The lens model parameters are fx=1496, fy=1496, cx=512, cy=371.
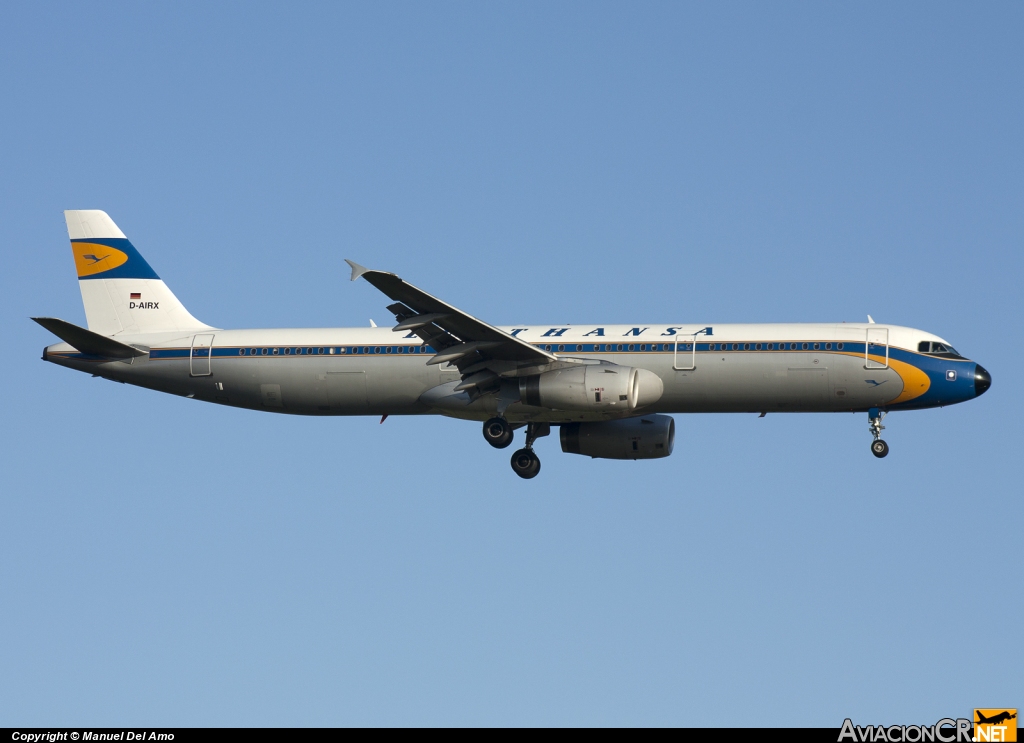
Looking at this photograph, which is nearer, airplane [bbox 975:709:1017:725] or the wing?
airplane [bbox 975:709:1017:725]

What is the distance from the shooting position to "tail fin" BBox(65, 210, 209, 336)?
51969 mm

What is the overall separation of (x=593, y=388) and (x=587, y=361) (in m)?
1.45

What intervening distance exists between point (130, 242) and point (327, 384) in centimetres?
1104

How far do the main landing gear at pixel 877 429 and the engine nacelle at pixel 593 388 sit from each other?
671 cm

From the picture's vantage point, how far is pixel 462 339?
46.0m

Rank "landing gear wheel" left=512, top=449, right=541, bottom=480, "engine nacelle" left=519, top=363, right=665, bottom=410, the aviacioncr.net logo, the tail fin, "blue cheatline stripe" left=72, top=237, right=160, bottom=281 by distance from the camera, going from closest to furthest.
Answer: the aviacioncr.net logo, "engine nacelle" left=519, top=363, right=665, bottom=410, "landing gear wheel" left=512, top=449, right=541, bottom=480, the tail fin, "blue cheatline stripe" left=72, top=237, right=160, bottom=281

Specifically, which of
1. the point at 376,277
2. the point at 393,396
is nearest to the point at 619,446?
the point at 393,396

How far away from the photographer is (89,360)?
164ft

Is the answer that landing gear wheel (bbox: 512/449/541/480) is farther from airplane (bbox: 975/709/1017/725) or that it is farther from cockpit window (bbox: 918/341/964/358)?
airplane (bbox: 975/709/1017/725)

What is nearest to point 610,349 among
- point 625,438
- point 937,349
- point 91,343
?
point 625,438

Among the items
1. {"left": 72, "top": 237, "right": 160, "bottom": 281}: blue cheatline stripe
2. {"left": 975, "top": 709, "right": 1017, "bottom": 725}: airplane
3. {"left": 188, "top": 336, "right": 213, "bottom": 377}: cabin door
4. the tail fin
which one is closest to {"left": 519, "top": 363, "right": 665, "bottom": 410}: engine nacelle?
{"left": 188, "top": 336, "right": 213, "bottom": 377}: cabin door

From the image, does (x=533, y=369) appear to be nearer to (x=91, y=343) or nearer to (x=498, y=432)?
(x=498, y=432)

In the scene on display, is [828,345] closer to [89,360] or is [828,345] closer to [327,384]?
[327,384]

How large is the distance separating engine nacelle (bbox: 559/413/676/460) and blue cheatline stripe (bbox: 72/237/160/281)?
1640 cm
